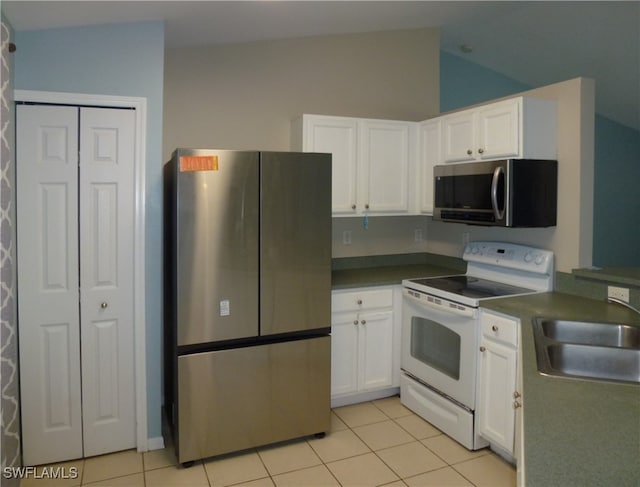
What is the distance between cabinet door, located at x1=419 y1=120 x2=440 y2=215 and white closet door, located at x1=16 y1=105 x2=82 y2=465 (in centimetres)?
240

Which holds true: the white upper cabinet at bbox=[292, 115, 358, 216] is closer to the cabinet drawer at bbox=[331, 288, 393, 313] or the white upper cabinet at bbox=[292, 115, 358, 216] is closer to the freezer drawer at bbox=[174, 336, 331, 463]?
the cabinet drawer at bbox=[331, 288, 393, 313]

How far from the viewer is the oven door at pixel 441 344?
9.30 ft

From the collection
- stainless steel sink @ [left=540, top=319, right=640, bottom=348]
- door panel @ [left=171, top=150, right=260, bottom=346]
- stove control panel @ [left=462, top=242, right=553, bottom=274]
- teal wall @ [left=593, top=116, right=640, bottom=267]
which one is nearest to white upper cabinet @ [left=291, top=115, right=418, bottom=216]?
stove control panel @ [left=462, top=242, right=553, bottom=274]

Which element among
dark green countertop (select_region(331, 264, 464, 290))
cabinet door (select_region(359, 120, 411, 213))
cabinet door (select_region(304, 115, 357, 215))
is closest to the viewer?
dark green countertop (select_region(331, 264, 464, 290))

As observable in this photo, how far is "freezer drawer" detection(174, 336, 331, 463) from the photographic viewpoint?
2.67 m

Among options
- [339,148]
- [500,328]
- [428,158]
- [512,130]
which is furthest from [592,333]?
[339,148]

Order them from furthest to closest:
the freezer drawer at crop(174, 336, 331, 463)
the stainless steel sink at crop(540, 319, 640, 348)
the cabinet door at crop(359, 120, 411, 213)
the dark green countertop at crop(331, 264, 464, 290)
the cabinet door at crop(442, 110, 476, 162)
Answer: the cabinet door at crop(359, 120, 411, 213), the dark green countertop at crop(331, 264, 464, 290), the cabinet door at crop(442, 110, 476, 162), the freezer drawer at crop(174, 336, 331, 463), the stainless steel sink at crop(540, 319, 640, 348)

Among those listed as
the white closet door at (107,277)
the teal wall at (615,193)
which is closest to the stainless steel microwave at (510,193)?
the white closet door at (107,277)

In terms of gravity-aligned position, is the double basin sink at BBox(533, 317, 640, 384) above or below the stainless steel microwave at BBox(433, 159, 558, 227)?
below

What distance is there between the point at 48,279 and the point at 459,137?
8.93 ft

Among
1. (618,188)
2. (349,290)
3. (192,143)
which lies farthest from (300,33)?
(618,188)

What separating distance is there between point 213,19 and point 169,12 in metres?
0.31

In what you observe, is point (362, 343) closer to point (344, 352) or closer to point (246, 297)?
point (344, 352)

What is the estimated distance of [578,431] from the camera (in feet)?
3.82
